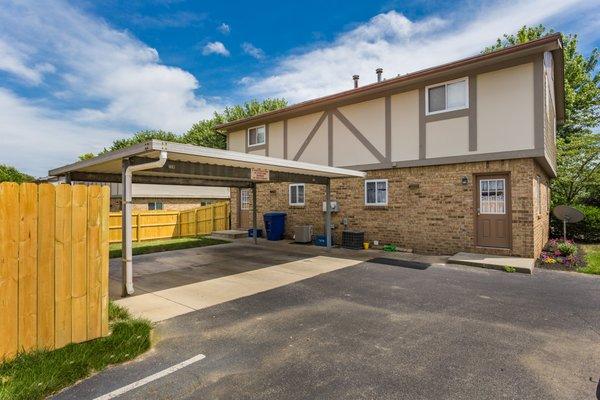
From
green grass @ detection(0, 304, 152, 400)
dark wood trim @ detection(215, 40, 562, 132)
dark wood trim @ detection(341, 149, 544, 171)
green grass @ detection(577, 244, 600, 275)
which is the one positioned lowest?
green grass @ detection(0, 304, 152, 400)

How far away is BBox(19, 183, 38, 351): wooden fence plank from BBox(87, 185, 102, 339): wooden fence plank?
0.55m

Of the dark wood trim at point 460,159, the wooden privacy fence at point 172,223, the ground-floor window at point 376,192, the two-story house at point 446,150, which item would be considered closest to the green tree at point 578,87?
the two-story house at point 446,150

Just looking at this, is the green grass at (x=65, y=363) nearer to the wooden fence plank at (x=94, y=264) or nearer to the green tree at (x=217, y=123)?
the wooden fence plank at (x=94, y=264)

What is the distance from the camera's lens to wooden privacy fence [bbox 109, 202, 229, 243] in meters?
15.7

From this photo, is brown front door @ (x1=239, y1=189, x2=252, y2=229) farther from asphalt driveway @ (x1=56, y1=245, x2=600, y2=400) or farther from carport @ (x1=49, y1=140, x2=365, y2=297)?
asphalt driveway @ (x1=56, y1=245, x2=600, y2=400)

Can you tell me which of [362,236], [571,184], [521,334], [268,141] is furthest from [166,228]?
[571,184]

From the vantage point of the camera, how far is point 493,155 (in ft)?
→ 31.4

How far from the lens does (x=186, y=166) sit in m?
7.11

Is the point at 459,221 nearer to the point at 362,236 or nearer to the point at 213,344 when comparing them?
the point at 362,236

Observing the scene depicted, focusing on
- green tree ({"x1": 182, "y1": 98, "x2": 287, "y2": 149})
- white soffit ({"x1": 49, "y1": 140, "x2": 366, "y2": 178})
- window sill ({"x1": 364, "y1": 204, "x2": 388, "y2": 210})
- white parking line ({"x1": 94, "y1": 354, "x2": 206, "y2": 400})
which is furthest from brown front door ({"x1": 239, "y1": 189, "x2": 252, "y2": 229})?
green tree ({"x1": 182, "y1": 98, "x2": 287, "y2": 149})

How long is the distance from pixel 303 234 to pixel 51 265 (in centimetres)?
1012

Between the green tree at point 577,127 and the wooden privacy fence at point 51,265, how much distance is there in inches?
799

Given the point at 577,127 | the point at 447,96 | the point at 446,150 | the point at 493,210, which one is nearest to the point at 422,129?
the point at 446,150

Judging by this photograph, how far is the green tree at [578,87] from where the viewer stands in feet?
67.2
